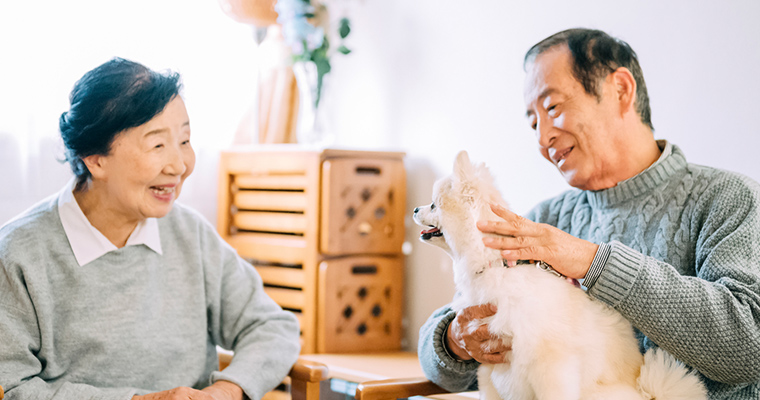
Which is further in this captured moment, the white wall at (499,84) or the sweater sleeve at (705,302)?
the white wall at (499,84)

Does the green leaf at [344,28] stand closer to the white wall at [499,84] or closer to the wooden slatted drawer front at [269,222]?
the white wall at [499,84]

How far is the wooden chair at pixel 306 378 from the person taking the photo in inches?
58.4

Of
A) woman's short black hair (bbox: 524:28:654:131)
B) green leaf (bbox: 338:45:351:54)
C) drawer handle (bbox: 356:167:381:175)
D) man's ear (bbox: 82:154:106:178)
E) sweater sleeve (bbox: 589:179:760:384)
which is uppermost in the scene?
green leaf (bbox: 338:45:351:54)

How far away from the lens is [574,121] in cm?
137

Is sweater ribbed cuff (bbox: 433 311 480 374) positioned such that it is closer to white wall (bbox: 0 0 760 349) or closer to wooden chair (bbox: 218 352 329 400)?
wooden chair (bbox: 218 352 329 400)

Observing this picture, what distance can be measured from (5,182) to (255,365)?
1157 millimetres

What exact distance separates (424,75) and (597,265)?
150 centimetres

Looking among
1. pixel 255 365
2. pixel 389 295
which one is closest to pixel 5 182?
pixel 255 365

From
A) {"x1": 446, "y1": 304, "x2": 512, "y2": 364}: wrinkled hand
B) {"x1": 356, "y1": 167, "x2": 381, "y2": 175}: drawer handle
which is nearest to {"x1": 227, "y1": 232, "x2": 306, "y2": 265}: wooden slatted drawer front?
{"x1": 356, "y1": 167, "x2": 381, "y2": 175}: drawer handle

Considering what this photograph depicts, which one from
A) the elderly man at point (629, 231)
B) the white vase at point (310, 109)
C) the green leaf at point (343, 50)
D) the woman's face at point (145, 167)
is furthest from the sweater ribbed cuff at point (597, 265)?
the green leaf at point (343, 50)

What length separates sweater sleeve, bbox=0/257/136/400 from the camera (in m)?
1.24

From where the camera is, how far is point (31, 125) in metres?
2.06

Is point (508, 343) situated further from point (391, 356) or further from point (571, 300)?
point (391, 356)

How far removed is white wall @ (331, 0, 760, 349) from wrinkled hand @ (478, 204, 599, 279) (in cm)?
75
